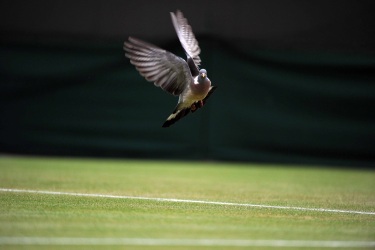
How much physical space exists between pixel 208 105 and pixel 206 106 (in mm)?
40

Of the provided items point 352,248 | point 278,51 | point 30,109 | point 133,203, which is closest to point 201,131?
point 278,51

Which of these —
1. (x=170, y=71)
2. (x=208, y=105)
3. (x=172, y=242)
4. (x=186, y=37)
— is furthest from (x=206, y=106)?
(x=172, y=242)

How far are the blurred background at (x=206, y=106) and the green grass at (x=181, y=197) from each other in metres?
0.35

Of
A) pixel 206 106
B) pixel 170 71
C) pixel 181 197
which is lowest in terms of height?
pixel 181 197

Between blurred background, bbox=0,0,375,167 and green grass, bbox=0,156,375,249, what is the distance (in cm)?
35

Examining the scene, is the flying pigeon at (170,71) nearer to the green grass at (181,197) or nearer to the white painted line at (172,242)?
the green grass at (181,197)

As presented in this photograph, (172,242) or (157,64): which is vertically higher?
(157,64)

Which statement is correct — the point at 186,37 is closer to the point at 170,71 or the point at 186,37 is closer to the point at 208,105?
the point at 170,71

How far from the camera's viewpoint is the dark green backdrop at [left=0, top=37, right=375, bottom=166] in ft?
44.4

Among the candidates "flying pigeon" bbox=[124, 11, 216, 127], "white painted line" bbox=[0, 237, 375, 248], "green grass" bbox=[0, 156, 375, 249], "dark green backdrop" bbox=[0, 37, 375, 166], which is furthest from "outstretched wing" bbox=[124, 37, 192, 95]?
"dark green backdrop" bbox=[0, 37, 375, 166]

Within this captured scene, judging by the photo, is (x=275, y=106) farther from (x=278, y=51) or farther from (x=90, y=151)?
(x=90, y=151)

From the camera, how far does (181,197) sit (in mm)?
8734

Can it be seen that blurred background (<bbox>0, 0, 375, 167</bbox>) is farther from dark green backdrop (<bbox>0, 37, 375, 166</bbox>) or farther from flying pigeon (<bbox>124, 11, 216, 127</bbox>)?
flying pigeon (<bbox>124, 11, 216, 127</bbox>)

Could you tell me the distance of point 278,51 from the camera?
45.0 ft
